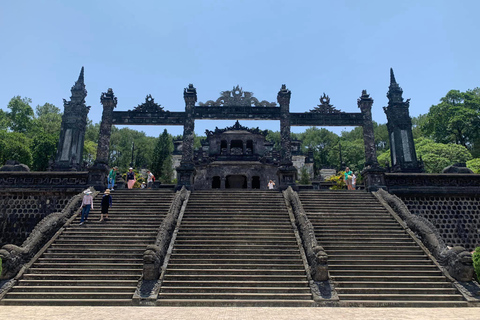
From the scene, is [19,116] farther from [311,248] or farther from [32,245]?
[311,248]

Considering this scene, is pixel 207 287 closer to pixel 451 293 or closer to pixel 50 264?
pixel 50 264

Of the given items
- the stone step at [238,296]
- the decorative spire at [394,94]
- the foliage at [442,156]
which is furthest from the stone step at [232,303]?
the foliage at [442,156]

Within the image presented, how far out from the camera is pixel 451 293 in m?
8.78

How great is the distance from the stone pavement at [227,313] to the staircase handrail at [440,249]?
4.99ft

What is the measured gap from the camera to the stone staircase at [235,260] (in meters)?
8.46

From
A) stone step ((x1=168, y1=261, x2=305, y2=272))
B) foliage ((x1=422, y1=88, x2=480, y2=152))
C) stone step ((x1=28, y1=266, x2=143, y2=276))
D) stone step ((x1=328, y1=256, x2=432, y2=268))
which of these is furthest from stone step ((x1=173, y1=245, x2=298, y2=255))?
foliage ((x1=422, y1=88, x2=480, y2=152))

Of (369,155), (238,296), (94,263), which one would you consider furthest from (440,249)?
(94,263)

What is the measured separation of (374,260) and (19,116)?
47.2m

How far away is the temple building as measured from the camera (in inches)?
1132

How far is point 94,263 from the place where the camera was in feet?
32.3

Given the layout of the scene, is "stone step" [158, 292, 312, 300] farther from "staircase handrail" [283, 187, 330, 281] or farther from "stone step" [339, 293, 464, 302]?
"stone step" [339, 293, 464, 302]

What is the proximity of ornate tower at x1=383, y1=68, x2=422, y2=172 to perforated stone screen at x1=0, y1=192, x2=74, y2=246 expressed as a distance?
19.8 meters

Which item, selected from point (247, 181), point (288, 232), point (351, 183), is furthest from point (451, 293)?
point (247, 181)

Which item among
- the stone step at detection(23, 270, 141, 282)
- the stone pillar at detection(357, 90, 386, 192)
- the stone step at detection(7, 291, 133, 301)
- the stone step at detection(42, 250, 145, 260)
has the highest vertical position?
the stone pillar at detection(357, 90, 386, 192)
